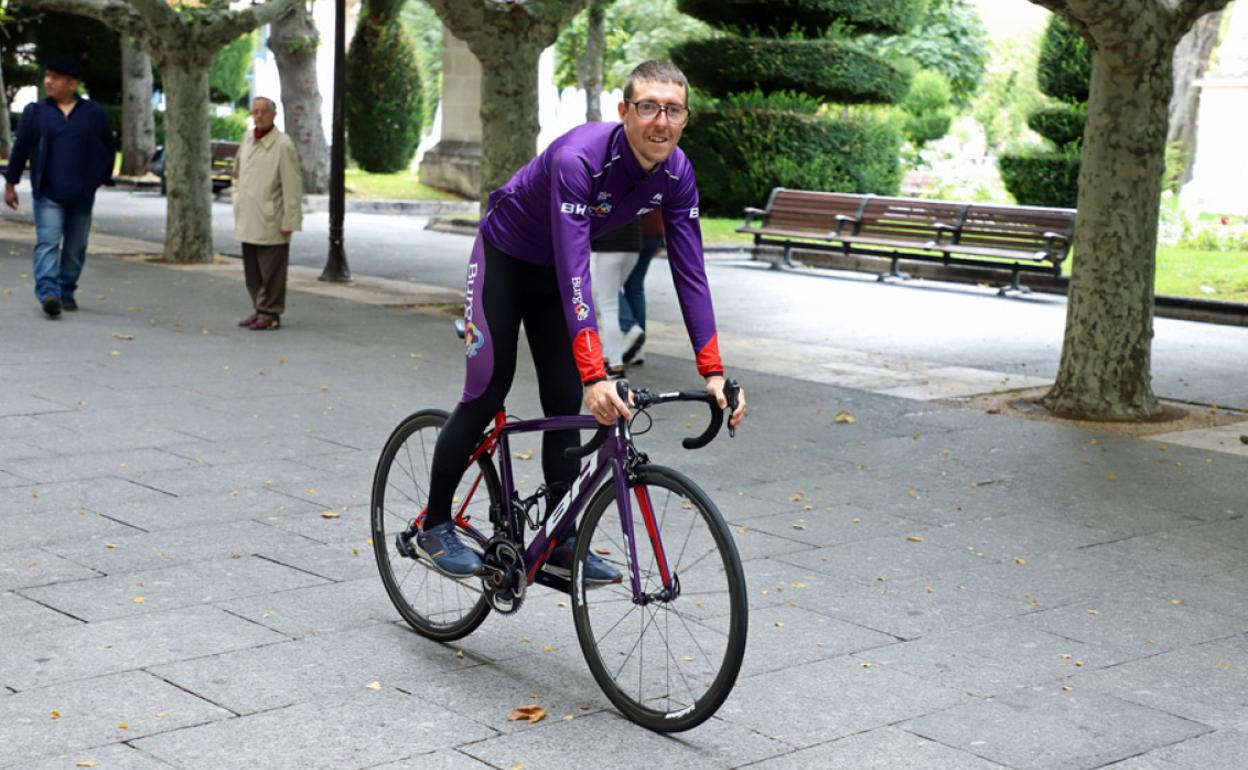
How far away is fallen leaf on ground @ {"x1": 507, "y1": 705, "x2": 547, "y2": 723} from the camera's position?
4.54 metres

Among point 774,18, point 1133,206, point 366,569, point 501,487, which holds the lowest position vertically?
point 366,569

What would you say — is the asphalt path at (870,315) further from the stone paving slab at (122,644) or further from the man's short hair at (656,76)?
the man's short hair at (656,76)

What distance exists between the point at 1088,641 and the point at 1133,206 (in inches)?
210

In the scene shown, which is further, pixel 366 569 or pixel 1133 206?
pixel 1133 206

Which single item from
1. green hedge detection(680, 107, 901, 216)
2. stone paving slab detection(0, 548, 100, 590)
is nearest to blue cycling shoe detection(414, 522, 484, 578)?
stone paving slab detection(0, 548, 100, 590)

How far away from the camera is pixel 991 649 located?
5.32m

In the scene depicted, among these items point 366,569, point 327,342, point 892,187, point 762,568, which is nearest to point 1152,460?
point 762,568

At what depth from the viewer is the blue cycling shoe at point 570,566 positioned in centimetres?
466

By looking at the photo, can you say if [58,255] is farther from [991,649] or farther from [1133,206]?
[991,649]

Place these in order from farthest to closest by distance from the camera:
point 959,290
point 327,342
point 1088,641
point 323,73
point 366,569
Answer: point 323,73
point 959,290
point 327,342
point 366,569
point 1088,641

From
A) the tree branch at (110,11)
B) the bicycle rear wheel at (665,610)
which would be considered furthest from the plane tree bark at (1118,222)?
the tree branch at (110,11)

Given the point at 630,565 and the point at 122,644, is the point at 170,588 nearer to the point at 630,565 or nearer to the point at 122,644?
the point at 122,644

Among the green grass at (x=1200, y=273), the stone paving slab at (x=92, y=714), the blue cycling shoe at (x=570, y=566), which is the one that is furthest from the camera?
the green grass at (x=1200, y=273)

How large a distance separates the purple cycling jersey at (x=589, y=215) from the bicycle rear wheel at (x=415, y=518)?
29.4 inches
